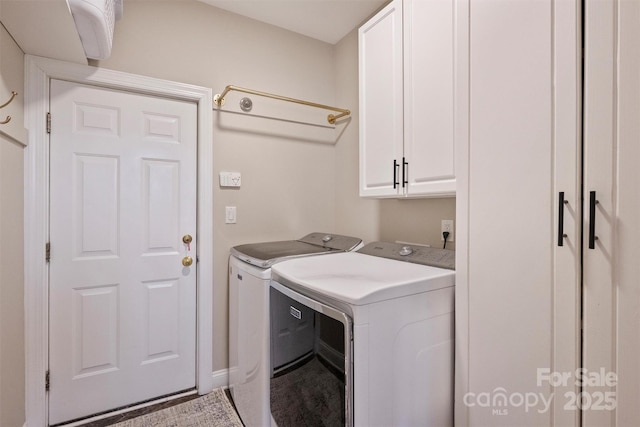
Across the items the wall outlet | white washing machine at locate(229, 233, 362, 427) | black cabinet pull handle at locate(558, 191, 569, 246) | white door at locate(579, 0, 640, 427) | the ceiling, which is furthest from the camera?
the ceiling

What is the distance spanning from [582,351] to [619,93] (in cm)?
70

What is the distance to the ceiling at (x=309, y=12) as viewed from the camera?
81.7 inches

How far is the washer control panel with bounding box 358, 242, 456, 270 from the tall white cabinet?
0.21m

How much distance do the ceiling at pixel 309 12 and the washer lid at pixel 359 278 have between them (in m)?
1.74

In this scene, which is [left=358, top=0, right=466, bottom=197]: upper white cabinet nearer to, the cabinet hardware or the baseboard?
the cabinet hardware

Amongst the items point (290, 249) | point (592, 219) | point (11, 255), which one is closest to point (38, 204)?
point (11, 255)

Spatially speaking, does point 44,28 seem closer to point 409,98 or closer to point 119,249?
point 119,249

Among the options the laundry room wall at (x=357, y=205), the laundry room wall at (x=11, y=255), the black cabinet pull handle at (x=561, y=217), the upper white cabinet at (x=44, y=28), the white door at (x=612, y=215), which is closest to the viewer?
the white door at (x=612, y=215)

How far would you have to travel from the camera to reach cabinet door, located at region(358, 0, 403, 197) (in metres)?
1.60

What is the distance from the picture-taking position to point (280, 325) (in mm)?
1414

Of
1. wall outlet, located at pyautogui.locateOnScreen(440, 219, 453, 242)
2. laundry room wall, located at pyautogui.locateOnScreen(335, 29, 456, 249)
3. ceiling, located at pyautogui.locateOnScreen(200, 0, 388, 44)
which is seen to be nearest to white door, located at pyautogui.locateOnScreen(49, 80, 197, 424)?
ceiling, located at pyautogui.locateOnScreen(200, 0, 388, 44)

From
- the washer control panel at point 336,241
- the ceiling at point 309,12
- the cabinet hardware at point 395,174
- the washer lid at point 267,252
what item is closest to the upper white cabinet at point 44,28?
the ceiling at point 309,12

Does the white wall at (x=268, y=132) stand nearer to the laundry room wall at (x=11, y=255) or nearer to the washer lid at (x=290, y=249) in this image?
the washer lid at (x=290, y=249)

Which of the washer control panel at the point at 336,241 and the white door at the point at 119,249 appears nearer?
the white door at the point at 119,249
